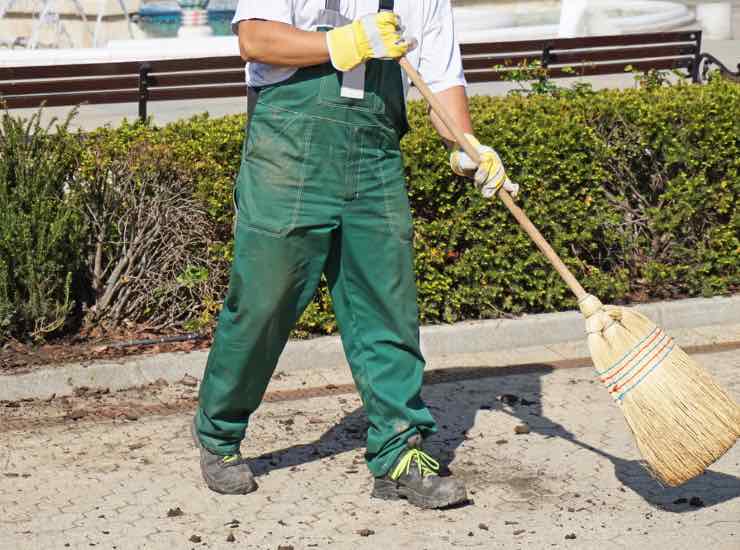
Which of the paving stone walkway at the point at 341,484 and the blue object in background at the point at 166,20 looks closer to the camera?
the paving stone walkway at the point at 341,484

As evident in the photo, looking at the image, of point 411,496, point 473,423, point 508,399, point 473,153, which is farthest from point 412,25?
point 508,399

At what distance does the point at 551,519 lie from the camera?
460 cm

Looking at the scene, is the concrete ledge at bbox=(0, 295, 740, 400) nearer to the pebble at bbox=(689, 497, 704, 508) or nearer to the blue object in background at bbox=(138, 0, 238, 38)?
the pebble at bbox=(689, 497, 704, 508)

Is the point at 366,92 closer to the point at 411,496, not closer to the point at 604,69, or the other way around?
the point at 411,496

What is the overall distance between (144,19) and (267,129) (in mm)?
17458

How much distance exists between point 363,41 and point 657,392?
151 cm

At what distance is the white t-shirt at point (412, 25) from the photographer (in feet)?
14.4

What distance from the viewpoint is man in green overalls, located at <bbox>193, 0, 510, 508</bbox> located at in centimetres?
444

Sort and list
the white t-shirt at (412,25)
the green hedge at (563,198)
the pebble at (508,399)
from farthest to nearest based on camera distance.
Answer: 1. the green hedge at (563,198)
2. the pebble at (508,399)
3. the white t-shirt at (412,25)

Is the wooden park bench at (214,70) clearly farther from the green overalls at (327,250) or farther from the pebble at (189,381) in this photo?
the green overalls at (327,250)

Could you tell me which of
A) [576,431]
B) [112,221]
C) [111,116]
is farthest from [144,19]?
[576,431]

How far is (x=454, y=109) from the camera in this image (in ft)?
15.6

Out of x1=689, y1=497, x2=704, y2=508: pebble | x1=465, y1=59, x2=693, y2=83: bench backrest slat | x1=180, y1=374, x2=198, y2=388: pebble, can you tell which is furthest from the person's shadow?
x1=465, y1=59, x2=693, y2=83: bench backrest slat

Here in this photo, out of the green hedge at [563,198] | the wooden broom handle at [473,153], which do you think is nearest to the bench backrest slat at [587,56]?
the green hedge at [563,198]
